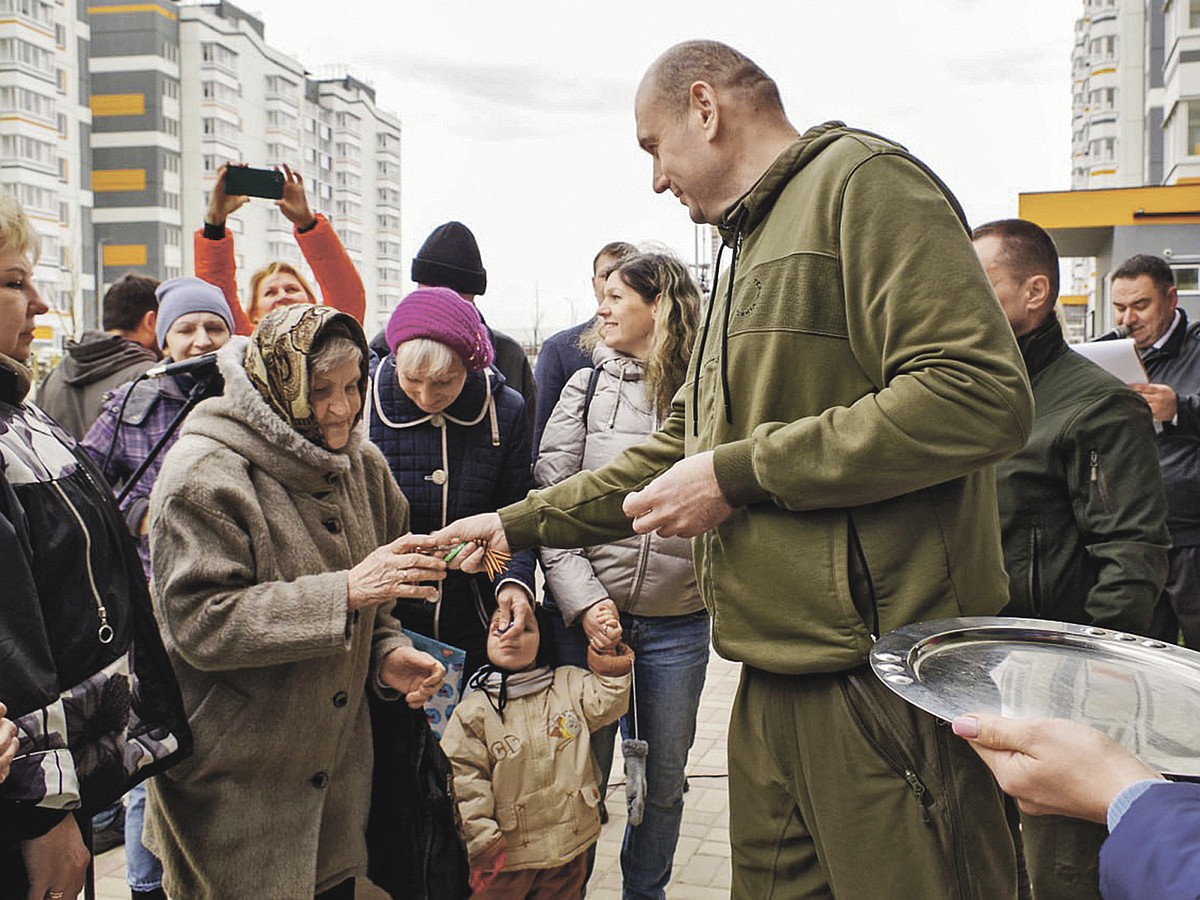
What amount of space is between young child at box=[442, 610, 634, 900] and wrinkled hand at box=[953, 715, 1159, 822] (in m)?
2.25

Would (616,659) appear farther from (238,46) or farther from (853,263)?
(238,46)

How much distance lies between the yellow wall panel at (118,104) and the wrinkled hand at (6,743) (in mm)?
66128

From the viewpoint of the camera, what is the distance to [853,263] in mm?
2014

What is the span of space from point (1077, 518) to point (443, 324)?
2100mm

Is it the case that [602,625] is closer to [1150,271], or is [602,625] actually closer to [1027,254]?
[1027,254]

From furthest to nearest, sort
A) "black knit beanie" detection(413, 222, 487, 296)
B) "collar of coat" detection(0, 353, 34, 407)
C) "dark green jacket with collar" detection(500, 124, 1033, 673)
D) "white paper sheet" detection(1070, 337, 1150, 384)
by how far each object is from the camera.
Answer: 1. "black knit beanie" detection(413, 222, 487, 296)
2. "white paper sheet" detection(1070, 337, 1150, 384)
3. "collar of coat" detection(0, 353, 34, 407)
4. "dark green jacket with collar" detection(500, 124, 1033, 673)

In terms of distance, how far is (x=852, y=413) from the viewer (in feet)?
6.46

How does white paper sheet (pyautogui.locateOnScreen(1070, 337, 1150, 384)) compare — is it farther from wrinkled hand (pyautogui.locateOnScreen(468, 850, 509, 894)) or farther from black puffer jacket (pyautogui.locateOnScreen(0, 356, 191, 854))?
black puffer jacket (pyautogui.locateOnScreen(0, 356, 191, 854))

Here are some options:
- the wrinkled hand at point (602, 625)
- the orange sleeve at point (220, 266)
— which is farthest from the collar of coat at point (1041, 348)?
the orange sleeve at point (220, 266)

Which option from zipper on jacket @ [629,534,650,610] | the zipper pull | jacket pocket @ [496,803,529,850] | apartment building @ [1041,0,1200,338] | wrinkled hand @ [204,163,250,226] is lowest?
jacket pocket @ [496,803,529,850]

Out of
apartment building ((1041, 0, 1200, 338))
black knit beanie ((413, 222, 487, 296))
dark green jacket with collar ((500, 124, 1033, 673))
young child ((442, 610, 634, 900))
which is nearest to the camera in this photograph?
dark green jacket with collar ((500, 124, 1033, 673))

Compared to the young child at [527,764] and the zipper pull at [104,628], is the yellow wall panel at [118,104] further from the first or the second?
the zipper pull at [104,628]

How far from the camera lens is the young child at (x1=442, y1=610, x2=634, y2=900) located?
3.41m

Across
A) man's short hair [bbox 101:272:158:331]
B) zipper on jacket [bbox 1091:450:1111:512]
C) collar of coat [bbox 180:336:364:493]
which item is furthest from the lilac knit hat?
man's short hair [bbox 101:272:158:331]
